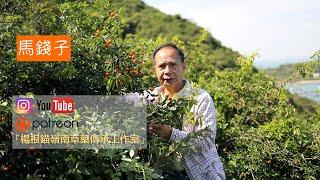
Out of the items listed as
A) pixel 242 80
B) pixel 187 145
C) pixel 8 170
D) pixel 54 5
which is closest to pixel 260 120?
pixel 242 80

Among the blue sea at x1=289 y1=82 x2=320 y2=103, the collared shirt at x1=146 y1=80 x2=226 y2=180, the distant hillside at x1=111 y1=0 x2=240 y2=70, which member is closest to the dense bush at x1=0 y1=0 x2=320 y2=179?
the blue sea at x1=289 y1=82 x2=320 y2=103

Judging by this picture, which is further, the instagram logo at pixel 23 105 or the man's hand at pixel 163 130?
the man's hand at pixel 163 130

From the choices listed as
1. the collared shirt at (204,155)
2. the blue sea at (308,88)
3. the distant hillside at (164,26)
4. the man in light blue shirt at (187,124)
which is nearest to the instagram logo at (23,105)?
the man in light blue shirt at (187,124)

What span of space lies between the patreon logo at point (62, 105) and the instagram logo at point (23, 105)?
115 mm

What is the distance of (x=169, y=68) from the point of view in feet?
10.4

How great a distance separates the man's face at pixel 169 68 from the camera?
3.17m

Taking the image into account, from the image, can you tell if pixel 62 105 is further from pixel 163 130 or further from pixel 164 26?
pixel 164 26

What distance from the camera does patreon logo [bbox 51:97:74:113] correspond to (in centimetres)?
256

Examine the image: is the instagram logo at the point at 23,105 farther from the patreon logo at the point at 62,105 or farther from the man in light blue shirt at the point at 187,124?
the man in light blue shirt at the point at 187,124

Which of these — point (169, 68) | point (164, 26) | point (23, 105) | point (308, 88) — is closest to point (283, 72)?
point (308, 88)

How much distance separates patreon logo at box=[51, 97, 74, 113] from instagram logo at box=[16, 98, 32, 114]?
115 millimetres

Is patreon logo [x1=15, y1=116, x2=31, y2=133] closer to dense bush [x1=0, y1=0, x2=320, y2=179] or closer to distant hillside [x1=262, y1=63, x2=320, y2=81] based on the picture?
dense bush [x1=0, y1=0, x2=320, y2=179]

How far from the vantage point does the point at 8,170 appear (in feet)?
8.09

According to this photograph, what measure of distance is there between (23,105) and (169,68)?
99 cm
